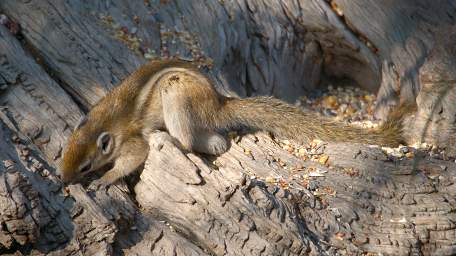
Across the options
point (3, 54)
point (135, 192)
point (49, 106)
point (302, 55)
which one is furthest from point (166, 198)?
point (302, 55)

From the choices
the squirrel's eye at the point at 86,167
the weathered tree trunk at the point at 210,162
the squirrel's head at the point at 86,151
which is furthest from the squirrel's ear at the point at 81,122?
the squirrel's eye at the point at 86,167

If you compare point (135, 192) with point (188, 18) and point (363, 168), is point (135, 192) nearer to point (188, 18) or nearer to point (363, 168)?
point (363, 168)

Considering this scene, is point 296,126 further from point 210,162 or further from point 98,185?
point 98,185

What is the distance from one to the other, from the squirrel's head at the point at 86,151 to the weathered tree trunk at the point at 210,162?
119mm

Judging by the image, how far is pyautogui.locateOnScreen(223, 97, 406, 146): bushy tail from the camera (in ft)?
17.3

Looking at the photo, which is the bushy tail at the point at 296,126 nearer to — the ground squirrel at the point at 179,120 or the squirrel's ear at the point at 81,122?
the ground squirrel at the point at 179,120

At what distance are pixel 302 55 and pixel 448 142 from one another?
7.52 ft

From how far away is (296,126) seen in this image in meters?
5.29

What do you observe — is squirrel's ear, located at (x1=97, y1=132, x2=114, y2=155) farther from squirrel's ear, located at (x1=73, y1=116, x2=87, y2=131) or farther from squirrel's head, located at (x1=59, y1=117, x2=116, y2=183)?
squirrel's ear, located at (x1=73, y1=116, x2=87, y2=131)

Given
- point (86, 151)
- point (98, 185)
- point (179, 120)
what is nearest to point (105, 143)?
point (86, 151)

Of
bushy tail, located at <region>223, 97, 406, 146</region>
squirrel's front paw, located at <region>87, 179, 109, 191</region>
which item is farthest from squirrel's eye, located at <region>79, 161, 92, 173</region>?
bushy tail, located at <region>223, 97, 406, 146</region>

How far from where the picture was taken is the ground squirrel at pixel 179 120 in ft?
16.6

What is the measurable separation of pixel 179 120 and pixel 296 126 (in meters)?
1.01

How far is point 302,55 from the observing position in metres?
7.12
